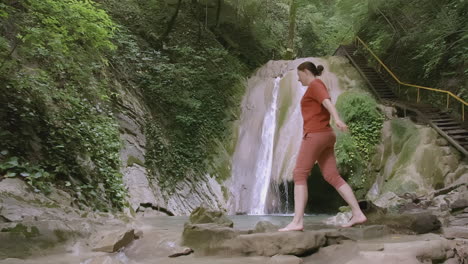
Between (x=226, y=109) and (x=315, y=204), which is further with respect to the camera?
(x=226, y=109)

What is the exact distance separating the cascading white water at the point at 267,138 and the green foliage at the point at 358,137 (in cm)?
138

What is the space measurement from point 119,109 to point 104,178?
11.7 ft

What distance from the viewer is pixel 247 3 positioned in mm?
16688

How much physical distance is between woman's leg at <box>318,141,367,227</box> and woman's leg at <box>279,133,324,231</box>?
20 cm

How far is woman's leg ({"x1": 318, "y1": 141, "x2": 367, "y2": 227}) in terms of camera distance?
151 inches

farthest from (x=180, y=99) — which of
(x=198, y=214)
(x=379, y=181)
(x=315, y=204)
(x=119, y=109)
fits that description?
(x=198, y=214)

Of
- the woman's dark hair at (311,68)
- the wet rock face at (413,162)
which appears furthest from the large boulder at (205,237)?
the wet rock face at (413,162)

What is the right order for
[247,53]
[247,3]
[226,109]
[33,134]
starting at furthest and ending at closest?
1. [247,53]
2. [247,3]
3. [226,109]
4. [33,134]

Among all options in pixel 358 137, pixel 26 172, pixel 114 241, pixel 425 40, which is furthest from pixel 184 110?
pixel 114 241

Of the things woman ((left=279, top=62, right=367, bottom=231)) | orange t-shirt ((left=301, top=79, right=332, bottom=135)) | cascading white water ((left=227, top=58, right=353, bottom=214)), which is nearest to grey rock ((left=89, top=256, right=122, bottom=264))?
woman ((left=279, top=62, right=367, bottom=231))

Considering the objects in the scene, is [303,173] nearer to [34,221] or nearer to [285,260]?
[285,260]

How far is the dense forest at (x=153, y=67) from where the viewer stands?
5.60 meters

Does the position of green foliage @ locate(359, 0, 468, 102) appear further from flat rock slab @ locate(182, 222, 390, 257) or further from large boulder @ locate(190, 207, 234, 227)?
flat rock slab @ locate(182, 222, 390, 257)

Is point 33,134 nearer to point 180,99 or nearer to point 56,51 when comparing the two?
point 56,51
